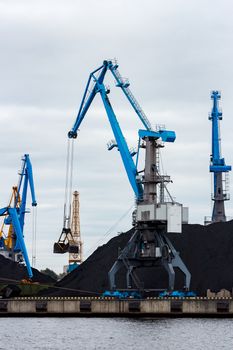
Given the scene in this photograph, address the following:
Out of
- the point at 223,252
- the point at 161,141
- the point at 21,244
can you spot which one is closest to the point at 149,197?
the point at 161,141

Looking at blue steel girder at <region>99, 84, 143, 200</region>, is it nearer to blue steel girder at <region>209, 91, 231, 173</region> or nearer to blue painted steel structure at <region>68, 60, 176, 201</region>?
blue painted steel structure at <region>68, 60, 176, 201</region>

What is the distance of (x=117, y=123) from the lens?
94812mm

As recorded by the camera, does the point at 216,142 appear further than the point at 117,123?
Yes

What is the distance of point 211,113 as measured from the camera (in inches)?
5354

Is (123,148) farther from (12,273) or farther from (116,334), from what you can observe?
(12,273)

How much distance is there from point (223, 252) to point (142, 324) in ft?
82.6

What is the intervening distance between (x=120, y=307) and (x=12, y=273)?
158 feet

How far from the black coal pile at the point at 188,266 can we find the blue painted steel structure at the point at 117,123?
760 cm

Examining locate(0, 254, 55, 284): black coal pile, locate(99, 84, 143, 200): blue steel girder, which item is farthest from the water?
locate(0, 254, 55, 284): black coal pile

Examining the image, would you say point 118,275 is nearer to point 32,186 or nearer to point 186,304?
point 186,304

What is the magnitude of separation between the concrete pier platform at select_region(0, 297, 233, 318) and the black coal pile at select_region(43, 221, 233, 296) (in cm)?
1089

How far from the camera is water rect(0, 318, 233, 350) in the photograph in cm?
5412

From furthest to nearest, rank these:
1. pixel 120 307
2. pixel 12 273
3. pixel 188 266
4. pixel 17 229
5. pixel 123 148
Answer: pixel 17 229 < pixel 12 273 < pixel 188 266 < pixel 123 148 < pixel 120 307

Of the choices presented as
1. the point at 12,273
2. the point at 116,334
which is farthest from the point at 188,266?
the point at 12,273
